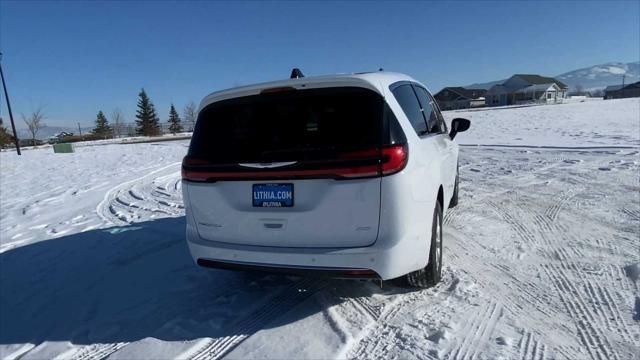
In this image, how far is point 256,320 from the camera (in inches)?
113

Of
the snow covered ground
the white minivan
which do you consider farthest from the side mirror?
the snow covered ground

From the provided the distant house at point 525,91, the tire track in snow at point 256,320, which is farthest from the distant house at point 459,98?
the tire track in snow at point 256,320

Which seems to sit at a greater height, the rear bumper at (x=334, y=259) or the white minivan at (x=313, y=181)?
the white minivan at (x=313, y=181)

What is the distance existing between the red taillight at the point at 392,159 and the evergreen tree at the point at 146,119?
65.3 metres

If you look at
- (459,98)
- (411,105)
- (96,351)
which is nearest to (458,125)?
(411,105)

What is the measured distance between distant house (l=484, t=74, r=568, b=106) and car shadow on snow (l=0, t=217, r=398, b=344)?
7946 cm

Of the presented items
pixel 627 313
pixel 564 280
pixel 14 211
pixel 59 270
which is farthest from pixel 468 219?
pixel 14 211

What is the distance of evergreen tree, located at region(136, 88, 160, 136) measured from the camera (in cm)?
6132

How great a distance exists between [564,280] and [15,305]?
15.9 ft

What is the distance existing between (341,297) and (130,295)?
75.5 inches

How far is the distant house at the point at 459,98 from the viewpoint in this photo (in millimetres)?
80812

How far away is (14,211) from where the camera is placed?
6914 mm

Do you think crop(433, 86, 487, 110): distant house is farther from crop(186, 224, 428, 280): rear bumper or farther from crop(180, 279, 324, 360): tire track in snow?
crop(186, 224, 428, 280): rear bumper

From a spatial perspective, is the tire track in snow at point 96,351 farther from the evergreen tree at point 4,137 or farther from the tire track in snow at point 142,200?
the evergreen tree at point 4,137
